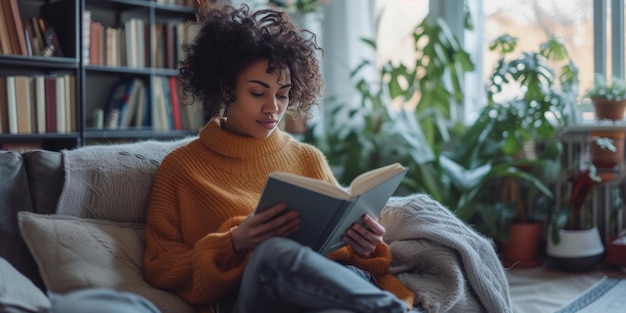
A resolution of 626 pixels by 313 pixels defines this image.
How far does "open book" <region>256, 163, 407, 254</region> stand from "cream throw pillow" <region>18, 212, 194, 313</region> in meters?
0.33

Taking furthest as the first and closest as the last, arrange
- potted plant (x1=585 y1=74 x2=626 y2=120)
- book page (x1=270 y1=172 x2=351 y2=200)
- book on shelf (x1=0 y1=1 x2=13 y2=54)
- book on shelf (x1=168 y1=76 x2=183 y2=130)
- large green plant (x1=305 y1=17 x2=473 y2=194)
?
book on shelf (x1=168 y1=76 x2=183 y2=130) < large green plant (x1=305 y1=17 x2=473 y2=194) < potted plant (x1=585 y1=74 x2=626 y2=120) < book on shelf (x1=0 y1=1 x2=13 y2=54) < book page (x1=270 y1=172 x2=351 y2=200)

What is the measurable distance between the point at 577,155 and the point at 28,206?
246 cm

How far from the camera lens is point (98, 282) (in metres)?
1.35

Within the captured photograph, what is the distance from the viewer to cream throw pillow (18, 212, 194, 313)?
4.44 ft

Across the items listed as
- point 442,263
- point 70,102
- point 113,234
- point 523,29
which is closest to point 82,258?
point 113,234

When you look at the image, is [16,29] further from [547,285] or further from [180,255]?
[547,285]

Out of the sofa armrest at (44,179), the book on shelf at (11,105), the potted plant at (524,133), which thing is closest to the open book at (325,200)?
the sofa armrest at (44,179)

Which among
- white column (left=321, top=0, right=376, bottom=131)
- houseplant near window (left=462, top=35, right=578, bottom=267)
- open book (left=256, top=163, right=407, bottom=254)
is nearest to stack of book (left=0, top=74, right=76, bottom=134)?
white column (left=321, top=0, right=376, bottom=131)

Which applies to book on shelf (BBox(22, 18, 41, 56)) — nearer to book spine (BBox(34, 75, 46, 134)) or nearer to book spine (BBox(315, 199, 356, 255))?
book spine (BBox(34, 75, 46, 134))

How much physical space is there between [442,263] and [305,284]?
0.47 meters

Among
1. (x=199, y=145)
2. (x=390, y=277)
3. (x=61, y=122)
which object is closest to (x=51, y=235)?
(x=199, y=145)

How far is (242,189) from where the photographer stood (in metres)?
1.54

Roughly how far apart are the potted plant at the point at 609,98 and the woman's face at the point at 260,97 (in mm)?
1855

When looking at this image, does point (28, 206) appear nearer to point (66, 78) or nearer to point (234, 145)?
point (234, 145)
